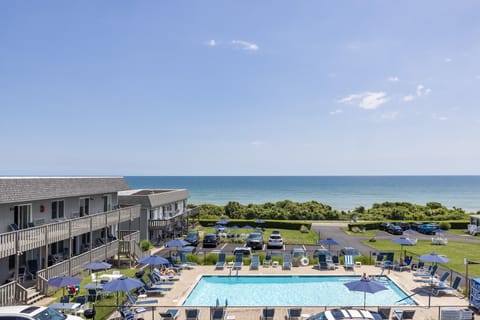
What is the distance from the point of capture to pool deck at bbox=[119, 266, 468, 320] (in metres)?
18.0

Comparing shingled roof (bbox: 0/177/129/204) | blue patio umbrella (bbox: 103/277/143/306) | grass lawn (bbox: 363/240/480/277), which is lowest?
grass lawn (bbox: 363/240/480/277)

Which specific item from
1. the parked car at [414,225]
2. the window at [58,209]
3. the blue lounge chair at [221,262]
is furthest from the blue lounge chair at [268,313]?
the parked car at [414,225]

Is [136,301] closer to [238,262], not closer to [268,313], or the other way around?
[268,313]

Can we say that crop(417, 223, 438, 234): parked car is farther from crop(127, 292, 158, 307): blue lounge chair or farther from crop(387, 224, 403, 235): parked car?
crop(127, 292, 158, 307): blue lounge chair

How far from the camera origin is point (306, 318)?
55.7 ft

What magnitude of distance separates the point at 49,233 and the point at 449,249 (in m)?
32.5

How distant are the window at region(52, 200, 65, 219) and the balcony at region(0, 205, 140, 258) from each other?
2047 mm

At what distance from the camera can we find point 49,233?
21.9 metres

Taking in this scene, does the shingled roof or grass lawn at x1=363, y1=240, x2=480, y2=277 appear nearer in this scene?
the shingled roof

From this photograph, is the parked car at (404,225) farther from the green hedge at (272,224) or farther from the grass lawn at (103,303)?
the grass lawn at (103,303)

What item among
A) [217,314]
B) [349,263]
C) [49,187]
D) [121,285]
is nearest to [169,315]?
[217,314]

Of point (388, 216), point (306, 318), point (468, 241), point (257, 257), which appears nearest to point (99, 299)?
point (306, 318)

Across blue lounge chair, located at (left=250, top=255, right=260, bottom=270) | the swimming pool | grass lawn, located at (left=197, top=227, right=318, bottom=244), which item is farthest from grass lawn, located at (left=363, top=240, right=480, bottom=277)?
blue lounge chair, located at (left=250, top=255, right=260, bottom=270)

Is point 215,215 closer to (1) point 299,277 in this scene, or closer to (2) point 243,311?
(1) point 299,277
